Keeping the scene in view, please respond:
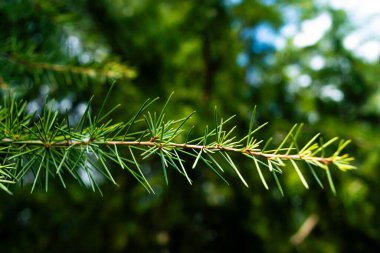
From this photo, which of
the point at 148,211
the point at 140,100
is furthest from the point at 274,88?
the point at 148,211

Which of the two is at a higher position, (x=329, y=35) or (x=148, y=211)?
(x=329, y=35)

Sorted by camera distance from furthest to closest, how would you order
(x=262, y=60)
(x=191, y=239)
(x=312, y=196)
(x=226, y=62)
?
(x=262, y=60) → (x=191, y=239) → (x=312, y=196) → (x=226, y=62)

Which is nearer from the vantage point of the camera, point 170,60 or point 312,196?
point 170,60

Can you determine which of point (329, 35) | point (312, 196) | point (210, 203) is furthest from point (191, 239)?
point (329, 35)

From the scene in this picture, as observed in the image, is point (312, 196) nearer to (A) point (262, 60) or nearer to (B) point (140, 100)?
(A) point (262, 60)

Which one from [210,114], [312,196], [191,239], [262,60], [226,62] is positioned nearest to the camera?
[210,114]

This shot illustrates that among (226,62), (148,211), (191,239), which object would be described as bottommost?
(191,239)
